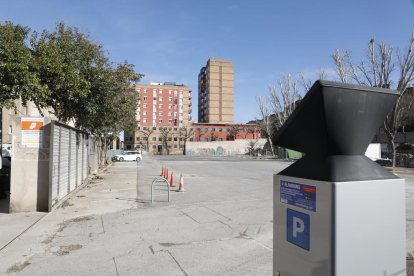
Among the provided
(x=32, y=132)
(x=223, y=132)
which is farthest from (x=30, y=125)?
(x=223, y=132)

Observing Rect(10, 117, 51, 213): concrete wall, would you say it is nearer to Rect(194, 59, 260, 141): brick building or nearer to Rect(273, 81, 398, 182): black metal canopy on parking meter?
Rect(273, 81, 398, 182): black metal canopy on parking meter

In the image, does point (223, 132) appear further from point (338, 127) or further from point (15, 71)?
point (338, 127)

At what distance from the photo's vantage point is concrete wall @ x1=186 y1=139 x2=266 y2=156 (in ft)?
311

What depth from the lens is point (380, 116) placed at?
233 cm

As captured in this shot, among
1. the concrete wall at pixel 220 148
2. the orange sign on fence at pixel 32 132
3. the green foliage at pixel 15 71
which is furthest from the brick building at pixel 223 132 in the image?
the orange sign on fence at pixel 32 132

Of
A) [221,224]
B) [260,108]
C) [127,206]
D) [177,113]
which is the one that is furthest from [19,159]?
[177,113]

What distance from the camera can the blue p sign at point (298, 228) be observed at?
220 cm

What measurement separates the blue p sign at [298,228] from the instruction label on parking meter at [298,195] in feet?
0.19

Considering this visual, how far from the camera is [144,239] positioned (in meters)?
7.02

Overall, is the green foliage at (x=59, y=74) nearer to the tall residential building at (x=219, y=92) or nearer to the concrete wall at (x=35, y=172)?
the concrete wall at (x=35, y=172)

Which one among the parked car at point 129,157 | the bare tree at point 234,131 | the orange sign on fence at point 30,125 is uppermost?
the bare tree at point 234,131

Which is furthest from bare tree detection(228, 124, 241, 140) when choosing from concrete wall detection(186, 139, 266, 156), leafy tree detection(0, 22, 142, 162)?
leafy tree detection(0, 22, 142, 162)

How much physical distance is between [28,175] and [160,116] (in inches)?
4421

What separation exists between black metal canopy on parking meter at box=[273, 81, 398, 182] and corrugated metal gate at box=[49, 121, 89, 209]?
8.96 metres
